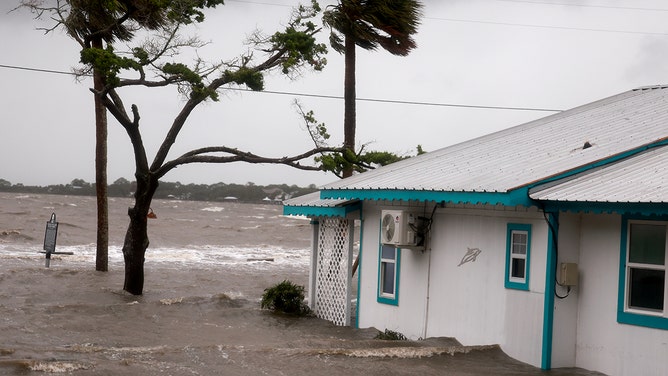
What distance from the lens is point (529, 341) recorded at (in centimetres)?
1236

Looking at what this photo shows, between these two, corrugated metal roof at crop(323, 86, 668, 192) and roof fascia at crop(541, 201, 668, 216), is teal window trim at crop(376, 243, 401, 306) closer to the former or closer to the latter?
corrugated metal roof at crop(323, 86, 668, 192)

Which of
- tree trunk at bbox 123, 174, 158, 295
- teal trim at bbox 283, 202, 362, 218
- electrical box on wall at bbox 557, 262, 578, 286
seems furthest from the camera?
tree trunk at bbox 123, 174, 158, 295

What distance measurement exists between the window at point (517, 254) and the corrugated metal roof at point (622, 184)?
87cm

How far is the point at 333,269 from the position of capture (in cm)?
1794

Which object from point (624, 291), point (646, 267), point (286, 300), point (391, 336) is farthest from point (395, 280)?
point (646, 267)

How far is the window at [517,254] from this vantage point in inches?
494

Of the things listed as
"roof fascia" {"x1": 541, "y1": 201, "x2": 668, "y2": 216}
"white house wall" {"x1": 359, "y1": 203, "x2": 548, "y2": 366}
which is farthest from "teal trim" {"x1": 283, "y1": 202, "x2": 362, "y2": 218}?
"roof fascia" {"x1": 541, "y1": 201, "x2": 668, "y2": 216}

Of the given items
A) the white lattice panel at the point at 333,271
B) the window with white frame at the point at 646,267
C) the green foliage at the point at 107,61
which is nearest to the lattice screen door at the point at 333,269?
the white lattice panel at the point at 333,271

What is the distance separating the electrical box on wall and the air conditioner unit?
10.5 feet

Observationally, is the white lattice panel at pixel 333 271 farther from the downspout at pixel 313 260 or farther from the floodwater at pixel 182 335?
the floodwater at pixel 182 335

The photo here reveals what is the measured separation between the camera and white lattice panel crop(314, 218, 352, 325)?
57.4 feet

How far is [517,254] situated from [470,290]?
1.19 m

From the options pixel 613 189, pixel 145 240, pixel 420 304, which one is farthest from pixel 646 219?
pixel 145 240

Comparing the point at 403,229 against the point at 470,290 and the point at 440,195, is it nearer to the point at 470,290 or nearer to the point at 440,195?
the point at 440,195
